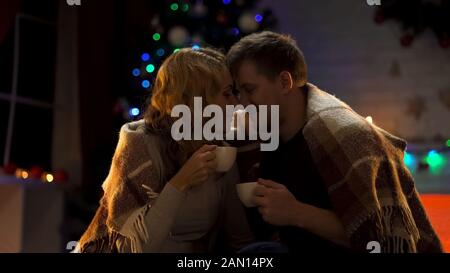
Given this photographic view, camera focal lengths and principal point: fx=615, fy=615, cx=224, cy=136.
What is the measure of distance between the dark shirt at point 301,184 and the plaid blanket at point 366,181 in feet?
0.18

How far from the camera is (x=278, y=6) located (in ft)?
8.10

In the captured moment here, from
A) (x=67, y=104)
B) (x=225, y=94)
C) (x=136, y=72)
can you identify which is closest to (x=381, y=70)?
(x=136, y=72)

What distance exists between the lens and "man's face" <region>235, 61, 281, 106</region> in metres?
1.19

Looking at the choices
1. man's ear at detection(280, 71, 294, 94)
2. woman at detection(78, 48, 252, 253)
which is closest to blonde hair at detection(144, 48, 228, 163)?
woman at detection(78, 48, 252, 253)

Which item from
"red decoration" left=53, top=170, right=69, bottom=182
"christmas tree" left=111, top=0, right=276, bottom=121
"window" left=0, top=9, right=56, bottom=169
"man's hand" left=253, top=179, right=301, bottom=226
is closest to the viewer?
"man's hand" left=253, top=179, right=301, bottom=226

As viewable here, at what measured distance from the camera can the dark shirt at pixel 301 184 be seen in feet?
3.74

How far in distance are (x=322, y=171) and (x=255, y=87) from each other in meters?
0.22

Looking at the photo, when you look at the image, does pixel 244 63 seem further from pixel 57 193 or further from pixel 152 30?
pixel 57 193

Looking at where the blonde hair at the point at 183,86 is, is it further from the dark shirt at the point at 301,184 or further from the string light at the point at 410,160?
the string light at the point at 410,160

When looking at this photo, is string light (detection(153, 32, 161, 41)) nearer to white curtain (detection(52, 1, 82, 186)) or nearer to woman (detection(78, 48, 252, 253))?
white curtain (detection(52, 1, 82, 186))

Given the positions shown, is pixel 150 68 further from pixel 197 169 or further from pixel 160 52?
pixel 197 169

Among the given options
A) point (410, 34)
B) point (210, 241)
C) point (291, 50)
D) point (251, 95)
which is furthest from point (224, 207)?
point (410, 34)

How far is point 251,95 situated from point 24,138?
176cm

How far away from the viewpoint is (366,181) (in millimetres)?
1050
